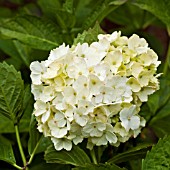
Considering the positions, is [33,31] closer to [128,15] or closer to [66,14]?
[66,14]

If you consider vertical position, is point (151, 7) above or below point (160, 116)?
Result: above

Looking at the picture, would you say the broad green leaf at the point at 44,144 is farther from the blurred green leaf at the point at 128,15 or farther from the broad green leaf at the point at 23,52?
the blurred green leaf at the point at 128,15

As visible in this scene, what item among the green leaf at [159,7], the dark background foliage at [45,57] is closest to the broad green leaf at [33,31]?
the dark background foliage at [45,57]

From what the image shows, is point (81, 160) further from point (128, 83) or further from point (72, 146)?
point (128, 83)

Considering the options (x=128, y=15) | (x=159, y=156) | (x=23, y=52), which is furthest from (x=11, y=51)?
(x=159, y=156)

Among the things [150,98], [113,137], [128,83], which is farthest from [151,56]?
[150,98]

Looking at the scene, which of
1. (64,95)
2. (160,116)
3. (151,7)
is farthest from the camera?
(160,116)
